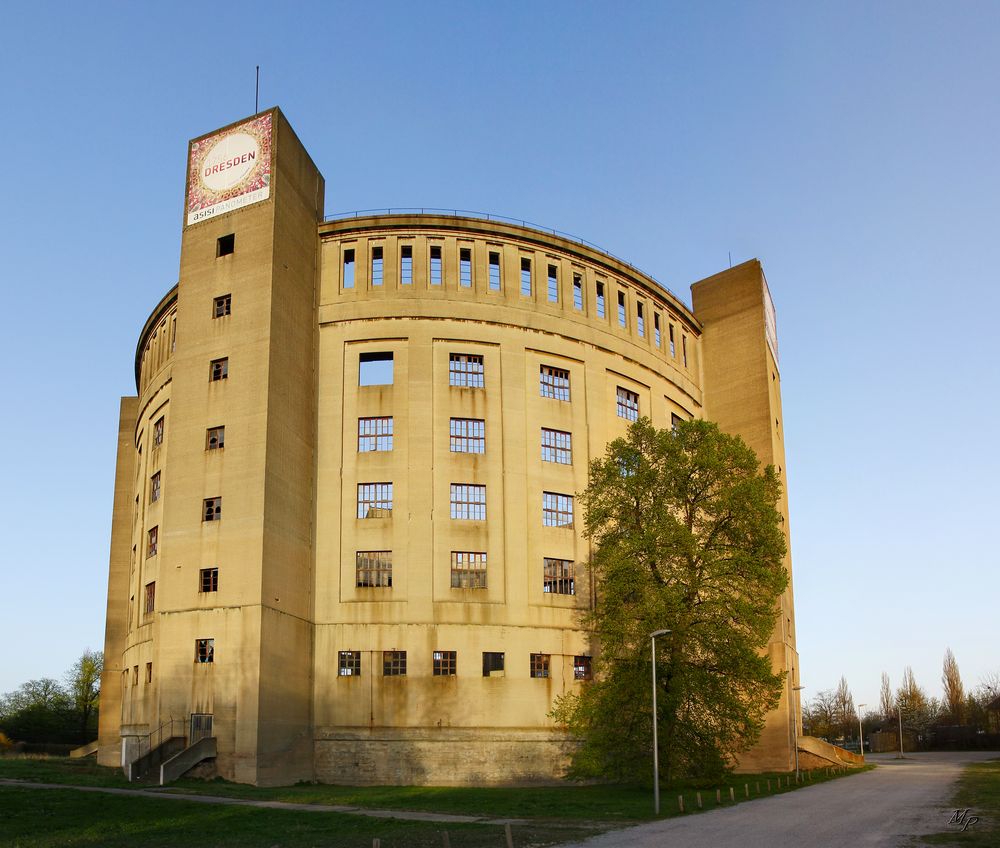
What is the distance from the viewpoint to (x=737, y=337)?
2633 inches

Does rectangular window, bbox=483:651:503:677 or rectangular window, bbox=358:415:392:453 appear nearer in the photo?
rectangular window, bbox=483:651:503:677

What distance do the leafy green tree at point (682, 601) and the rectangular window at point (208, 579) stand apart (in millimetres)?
17068

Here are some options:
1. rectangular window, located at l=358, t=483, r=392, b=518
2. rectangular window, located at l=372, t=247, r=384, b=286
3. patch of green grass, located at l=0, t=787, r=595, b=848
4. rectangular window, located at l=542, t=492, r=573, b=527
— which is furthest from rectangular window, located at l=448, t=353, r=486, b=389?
patch of green grass, located at l=0, t=787, r=595, b=848

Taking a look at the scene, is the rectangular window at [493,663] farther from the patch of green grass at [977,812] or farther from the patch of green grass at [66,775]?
the patch of green grass at [977,812]

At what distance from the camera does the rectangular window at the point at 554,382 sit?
5278cm

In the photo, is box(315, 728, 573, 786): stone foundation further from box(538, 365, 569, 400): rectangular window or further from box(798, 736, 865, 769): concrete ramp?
box(798, 736, 865, 769): concrete ramp

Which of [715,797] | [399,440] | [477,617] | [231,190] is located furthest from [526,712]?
[231,190]

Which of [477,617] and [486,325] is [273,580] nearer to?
[477,617]

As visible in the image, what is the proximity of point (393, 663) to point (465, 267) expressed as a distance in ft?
72.8

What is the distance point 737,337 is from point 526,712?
32972 mm

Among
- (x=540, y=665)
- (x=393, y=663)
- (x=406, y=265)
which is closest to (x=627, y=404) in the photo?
(x=406, y=265)

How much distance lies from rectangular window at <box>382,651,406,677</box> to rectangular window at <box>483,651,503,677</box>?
4.12m

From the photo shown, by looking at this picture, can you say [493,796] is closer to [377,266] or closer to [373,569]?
[373,569]

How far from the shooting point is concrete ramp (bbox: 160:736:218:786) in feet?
128
